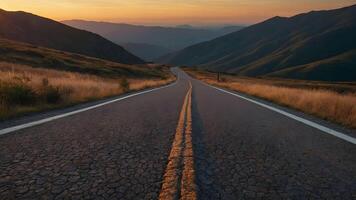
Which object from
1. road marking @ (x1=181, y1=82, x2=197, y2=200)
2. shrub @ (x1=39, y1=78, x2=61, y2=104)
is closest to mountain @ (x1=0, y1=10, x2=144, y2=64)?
shrub @ (x1=39, y1=78, x2=61, y2=104)

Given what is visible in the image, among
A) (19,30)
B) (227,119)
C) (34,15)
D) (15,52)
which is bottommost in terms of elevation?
(227,119)

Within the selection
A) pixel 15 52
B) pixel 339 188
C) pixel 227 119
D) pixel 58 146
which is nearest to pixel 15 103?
pixel 58 146

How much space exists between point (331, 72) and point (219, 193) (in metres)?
182

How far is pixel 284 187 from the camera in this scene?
310cm

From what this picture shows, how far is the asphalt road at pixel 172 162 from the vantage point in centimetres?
292

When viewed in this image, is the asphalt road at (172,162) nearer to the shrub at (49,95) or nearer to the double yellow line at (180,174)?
the double yellow line at (180,174)

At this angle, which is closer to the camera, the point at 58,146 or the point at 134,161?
the point at 134,161

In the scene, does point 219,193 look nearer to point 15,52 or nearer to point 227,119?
point 227,119

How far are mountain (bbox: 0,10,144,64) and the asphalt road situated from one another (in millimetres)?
128166

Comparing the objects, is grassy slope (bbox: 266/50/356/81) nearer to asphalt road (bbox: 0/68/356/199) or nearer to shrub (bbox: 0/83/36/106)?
shrub (bbox: 0/83/36/106)

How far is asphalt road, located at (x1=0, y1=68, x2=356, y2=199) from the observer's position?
292cm

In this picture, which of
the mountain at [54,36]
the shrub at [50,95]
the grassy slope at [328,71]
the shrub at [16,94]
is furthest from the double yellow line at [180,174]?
the grassy slope at [328,71]

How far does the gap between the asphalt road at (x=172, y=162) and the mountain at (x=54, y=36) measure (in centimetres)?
12817

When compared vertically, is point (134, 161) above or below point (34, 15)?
below
